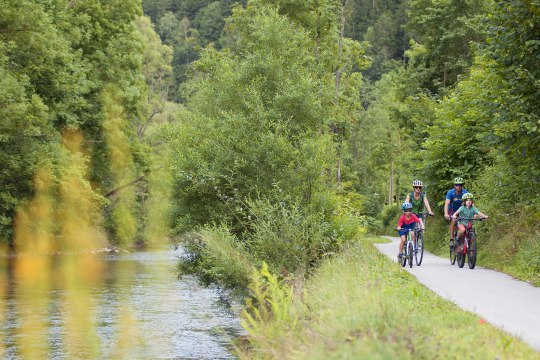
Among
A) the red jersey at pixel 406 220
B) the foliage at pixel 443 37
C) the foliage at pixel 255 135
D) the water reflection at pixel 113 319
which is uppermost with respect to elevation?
the foliage at pixel 443 37

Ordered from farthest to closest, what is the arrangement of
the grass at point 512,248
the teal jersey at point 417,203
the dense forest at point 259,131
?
the teal jersey at point 417,203, the dense forest at point 259,131, the grass at point 512,248

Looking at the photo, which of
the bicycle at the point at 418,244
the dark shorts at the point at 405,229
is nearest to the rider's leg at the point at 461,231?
the bicycle at the point at 418,244

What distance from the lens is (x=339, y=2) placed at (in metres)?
36.1

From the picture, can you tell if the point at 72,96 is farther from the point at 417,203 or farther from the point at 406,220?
the point at 406,220

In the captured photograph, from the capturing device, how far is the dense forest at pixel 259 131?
1772cm

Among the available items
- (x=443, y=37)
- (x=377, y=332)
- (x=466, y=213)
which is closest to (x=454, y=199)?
(x=466, y=213)

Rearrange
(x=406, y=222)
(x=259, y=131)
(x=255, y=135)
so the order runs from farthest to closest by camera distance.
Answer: (x=259, y=131) → (x=255, y=135) → (x=406, y=222)

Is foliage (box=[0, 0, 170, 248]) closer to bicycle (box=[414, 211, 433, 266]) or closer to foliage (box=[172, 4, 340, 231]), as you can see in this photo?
foliage (box=[172, 4, 340, 231])

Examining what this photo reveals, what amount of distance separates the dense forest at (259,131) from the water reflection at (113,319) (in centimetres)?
145

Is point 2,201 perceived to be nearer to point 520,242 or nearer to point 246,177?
point 246,177

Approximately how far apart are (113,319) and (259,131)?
20.2 feet

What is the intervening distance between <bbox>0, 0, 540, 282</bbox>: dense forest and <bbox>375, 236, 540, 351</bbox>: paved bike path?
1037mm

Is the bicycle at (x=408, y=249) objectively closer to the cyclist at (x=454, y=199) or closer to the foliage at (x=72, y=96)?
the cyclist at (x=454, y=199)

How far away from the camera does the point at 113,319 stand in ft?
67.8
